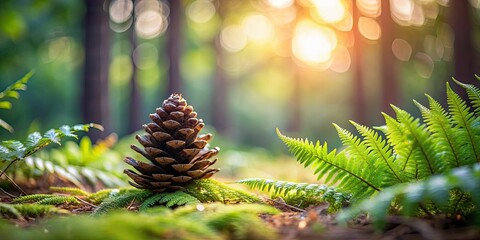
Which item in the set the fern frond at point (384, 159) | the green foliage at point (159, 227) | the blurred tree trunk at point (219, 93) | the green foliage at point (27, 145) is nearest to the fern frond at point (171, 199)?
the green foliage at point (159, 227)

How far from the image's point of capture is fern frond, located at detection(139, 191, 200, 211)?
79.7 inches

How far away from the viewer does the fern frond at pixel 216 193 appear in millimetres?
2258

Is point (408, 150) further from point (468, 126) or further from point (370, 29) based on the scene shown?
point (370, 29)

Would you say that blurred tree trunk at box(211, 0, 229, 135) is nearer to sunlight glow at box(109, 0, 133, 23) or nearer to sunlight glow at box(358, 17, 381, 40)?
sunlight glow at box(109, 0, 133, 23)

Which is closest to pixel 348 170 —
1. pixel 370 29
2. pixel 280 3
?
pixel 370 29

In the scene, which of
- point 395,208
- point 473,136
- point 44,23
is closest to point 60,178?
point 395,208

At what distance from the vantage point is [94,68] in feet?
26.5

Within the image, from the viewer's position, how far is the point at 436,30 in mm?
13859

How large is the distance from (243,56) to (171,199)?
28.6 metres

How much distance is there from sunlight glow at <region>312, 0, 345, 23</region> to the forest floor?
49.0 feet

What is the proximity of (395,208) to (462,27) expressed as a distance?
7.74 metres

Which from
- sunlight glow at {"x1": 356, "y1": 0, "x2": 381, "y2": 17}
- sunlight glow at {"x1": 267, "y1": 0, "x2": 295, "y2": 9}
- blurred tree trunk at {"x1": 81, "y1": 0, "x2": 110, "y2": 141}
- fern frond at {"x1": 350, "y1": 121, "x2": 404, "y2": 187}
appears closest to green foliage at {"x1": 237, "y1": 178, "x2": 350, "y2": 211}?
fern frond at {"x1": 350, "y1": 121, "x2": 404, "y2": 187}

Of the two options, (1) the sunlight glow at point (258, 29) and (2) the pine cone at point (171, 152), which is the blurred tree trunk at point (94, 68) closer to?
(2) the pine cone at point (171, 152)

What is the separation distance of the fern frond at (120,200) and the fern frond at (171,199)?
88 mm
